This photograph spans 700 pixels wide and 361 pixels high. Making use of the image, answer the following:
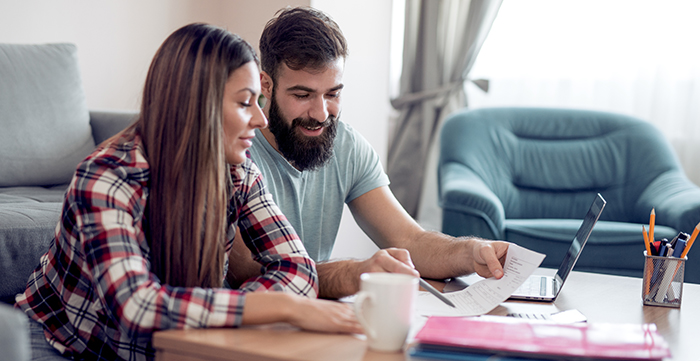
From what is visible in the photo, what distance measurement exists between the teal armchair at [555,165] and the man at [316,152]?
85cm

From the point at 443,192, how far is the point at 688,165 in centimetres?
132

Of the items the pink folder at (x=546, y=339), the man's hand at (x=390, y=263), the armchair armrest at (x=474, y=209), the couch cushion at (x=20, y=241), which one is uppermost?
the pink folder at (x=546, y=339)

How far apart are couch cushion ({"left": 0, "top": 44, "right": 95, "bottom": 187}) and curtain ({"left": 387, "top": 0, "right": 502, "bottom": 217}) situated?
1767 mm

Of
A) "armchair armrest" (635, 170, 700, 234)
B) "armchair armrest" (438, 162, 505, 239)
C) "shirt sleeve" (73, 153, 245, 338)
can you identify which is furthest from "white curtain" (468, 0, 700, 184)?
"shirt sleeve" (73, 153, 245, 338)

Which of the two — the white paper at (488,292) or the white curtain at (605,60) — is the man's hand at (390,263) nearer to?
the white paper at (488,292)

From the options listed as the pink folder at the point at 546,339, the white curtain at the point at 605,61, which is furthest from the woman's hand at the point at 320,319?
the white curtain at the point at 605,61

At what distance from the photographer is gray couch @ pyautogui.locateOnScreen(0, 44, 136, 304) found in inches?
75.3

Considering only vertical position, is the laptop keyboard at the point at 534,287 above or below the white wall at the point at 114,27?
below

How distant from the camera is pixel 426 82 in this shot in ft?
11.1

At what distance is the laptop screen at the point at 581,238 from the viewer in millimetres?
1036

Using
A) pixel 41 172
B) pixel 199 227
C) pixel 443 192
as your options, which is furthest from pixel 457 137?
pixel 199 227

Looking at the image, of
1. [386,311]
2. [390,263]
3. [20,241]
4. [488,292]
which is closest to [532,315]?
[488,292]

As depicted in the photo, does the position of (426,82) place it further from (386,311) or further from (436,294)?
(386,311)

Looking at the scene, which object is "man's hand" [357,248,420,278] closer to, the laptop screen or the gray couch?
the laptop screen
